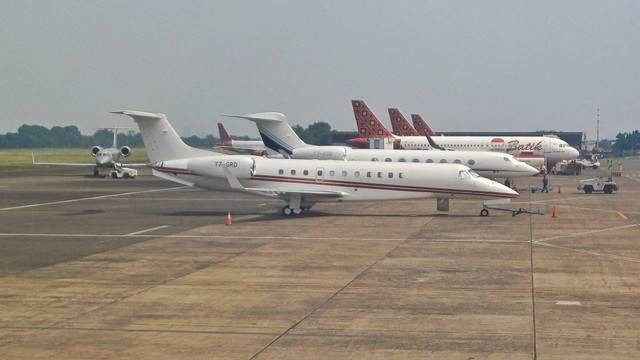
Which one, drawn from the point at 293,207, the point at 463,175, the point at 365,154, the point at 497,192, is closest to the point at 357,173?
the point at 293,207

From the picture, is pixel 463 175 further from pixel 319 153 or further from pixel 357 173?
pixel 319 153

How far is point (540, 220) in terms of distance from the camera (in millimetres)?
36250

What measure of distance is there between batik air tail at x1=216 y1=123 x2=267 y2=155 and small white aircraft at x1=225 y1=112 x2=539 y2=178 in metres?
40.4

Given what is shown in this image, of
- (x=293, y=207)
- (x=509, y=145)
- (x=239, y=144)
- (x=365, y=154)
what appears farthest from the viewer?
(x=239, y=144)

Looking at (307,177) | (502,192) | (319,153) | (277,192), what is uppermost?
(319,153)

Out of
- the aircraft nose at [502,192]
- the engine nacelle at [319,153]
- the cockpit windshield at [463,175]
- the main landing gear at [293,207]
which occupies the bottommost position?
the main landing gear at [293,207]

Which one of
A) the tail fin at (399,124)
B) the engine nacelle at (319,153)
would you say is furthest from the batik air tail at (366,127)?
the engine nacelle at (319,153)

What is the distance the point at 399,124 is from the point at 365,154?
134 ft

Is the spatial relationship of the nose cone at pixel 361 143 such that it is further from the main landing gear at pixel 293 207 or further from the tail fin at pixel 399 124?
the main landing gear at pixel 293 207

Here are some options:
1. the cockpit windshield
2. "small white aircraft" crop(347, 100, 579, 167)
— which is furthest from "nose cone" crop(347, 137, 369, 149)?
the cockpit windshield

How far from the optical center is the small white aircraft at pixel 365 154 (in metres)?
50.9

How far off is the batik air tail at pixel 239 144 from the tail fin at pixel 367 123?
Answer: 56.3ft

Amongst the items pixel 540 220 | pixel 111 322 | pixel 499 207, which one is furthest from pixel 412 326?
pixel 499 207

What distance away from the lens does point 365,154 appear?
5644 centimetres
